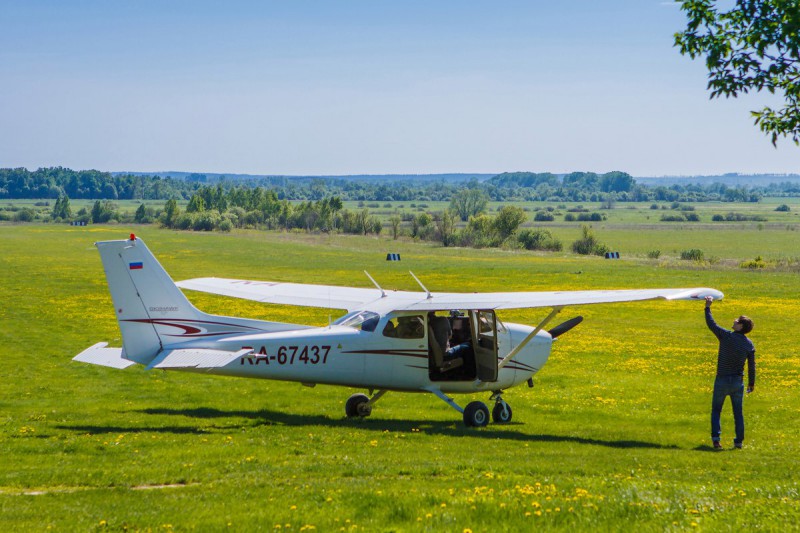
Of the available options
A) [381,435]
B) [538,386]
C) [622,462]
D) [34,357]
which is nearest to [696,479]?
[622,462]

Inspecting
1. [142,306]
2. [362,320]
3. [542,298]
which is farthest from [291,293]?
[542,298]

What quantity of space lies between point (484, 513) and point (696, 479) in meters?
3.66

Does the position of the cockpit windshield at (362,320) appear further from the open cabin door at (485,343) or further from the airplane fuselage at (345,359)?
the open cabin door at (485,343)

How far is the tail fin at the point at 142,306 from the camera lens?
49.3ft

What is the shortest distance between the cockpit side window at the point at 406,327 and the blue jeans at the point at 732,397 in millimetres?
4872

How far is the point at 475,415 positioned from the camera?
15727 mm

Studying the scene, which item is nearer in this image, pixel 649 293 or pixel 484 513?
pixel 484 513

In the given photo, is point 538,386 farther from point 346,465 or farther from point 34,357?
point 34,357

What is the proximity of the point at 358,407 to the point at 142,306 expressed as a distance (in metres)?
4.23

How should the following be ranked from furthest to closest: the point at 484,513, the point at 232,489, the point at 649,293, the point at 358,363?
1. the point at 358,363
2. the point at 649,293
3. the point at 232,489
4. the point at 484,513

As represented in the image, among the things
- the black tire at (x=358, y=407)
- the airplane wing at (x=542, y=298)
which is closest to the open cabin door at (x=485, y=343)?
the airplane wing at (x=542, y=298)

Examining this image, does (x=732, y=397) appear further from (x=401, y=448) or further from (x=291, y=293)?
(x=291, y=293)

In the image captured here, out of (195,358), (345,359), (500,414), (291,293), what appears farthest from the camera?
(291,293)

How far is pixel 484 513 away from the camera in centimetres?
874
